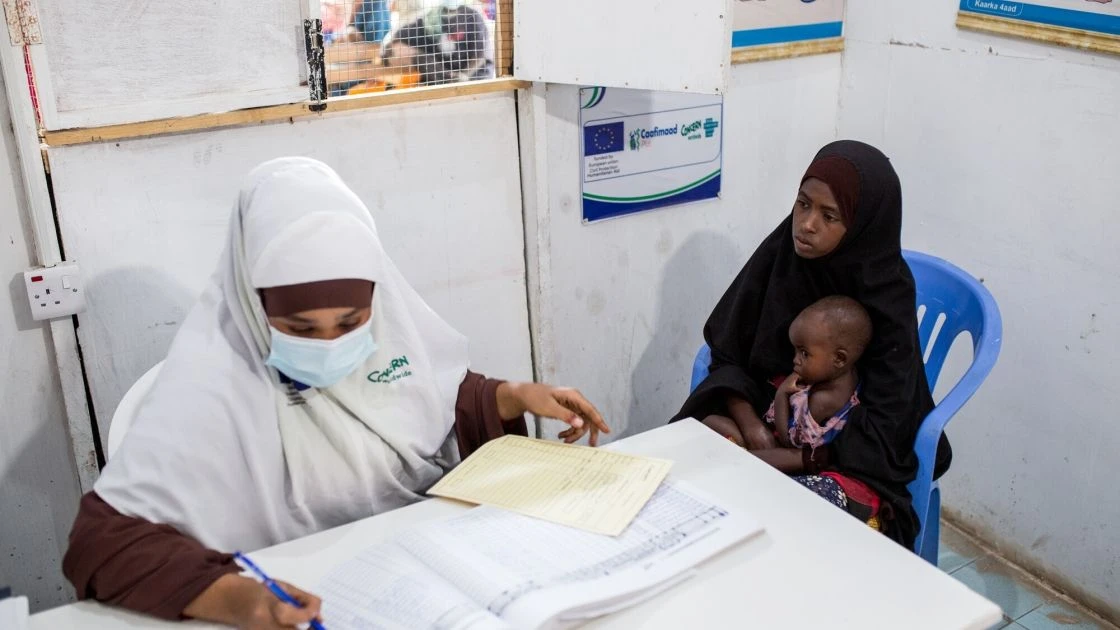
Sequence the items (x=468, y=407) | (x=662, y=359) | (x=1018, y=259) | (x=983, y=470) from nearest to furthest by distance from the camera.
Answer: (x=468, y=407), (x=1018, y=259), (x=983, y=470), (x=662, y=359)

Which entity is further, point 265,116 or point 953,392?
point 265,116

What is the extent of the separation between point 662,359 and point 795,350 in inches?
35.6

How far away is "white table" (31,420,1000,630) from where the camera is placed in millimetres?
1309

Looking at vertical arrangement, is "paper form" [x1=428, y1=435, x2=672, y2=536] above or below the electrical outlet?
below

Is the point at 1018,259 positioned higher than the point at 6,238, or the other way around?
the point at 6,238

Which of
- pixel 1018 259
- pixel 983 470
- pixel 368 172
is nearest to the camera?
pixel 368 172

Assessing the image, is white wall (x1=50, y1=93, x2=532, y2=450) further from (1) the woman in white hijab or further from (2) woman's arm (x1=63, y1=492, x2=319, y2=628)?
(2) woman's arm (x1=63, y1=492, x2=319, y2=628)

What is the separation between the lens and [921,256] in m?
2.44

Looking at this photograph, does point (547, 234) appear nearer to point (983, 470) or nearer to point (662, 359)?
point (662, 359)

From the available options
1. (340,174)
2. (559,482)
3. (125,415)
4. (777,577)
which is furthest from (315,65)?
(777,577)

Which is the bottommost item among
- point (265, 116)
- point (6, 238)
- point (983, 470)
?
point (983, 470)

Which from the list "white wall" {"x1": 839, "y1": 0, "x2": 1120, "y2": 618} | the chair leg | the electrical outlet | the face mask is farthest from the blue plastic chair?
the electrical outlet

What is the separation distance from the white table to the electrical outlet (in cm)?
96

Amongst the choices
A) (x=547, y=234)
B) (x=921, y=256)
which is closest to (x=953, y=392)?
(x=921, y=256)
